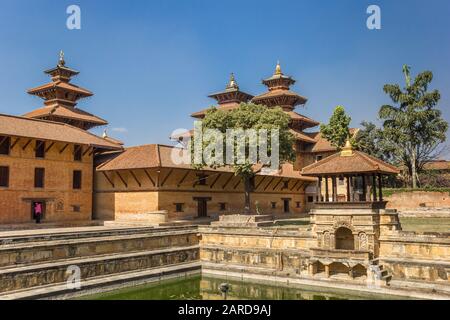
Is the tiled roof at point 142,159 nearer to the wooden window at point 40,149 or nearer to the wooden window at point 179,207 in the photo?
the wooden window at point 179,207

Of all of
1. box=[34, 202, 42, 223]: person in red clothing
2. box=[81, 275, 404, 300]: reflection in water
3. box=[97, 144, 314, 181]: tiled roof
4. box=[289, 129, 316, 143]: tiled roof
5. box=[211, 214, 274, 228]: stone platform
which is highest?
box=[289, 129, 316, 143]: tiled roof

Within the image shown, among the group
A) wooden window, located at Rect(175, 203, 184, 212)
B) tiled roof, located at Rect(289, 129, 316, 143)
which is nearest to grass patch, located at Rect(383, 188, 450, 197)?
tiled roof, located at Rect(289, 129, 316, 143)

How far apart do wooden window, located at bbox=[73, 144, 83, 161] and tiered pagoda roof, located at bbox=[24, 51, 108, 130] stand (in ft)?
40.6

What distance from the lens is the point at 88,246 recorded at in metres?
23.4

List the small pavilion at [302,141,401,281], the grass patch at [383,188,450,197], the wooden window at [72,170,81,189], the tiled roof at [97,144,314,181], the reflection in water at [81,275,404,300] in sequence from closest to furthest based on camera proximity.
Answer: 1. the reflection in water at [81,275,404,300]
2. the small pavilion at [302,141,401,281]
3. the tiled roof at [97,144,314,181]
4. the wooden window at [72,170,81,189]
5. the grass patch at [383,188,450,197]

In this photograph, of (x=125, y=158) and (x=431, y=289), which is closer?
(x=431, y=289)

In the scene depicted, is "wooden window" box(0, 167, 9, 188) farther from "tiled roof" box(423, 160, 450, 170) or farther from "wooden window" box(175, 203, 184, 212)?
"tiled roof" box(423, 160, 450, 170)

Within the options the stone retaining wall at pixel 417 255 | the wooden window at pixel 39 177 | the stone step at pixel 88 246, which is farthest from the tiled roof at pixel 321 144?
the wooden window at pixel 39 177

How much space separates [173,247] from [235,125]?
34.2 ft

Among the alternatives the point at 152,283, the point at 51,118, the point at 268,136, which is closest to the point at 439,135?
the point at 268,136

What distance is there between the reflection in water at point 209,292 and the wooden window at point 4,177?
13.8m

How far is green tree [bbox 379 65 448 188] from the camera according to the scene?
45875 mm

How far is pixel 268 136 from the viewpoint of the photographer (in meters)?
31.5
